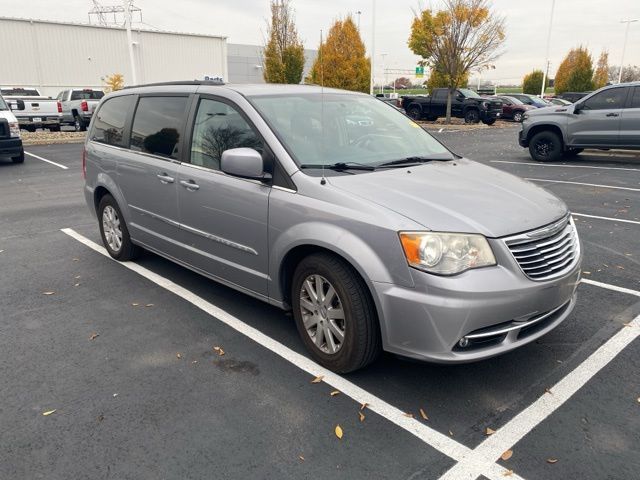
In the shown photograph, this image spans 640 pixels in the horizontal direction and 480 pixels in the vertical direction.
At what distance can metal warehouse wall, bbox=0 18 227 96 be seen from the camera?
110ft

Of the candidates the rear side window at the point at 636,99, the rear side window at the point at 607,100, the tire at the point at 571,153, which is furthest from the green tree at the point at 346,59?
the rear side window at the point at 636,99

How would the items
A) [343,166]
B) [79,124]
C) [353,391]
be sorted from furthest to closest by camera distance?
1. [79,124]
2. [343,166]
3. [353,391]

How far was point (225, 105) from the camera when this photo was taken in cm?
397

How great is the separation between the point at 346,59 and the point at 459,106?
7.65m

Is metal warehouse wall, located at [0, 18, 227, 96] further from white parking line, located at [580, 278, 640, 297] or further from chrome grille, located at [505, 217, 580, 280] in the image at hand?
chrome grille, located at [505, 217, 580, 280]

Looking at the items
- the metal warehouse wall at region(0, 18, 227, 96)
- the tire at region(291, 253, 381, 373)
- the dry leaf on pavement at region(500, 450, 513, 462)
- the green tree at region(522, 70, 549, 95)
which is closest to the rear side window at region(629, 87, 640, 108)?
the tire at region(291, 253, 381, 373)

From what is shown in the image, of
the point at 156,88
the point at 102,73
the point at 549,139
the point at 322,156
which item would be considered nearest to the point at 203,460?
the point at 322,156

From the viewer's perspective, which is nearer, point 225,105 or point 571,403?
point 571,403

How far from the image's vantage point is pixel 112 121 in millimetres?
5438

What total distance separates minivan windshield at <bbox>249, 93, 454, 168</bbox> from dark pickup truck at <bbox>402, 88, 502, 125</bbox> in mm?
24875

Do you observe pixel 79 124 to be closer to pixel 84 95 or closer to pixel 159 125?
pixel 84 95


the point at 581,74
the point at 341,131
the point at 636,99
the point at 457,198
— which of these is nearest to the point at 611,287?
the point at 457,198

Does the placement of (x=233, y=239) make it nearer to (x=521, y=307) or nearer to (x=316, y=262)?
(x=316, y=262)

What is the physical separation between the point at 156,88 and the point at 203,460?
3.50m
